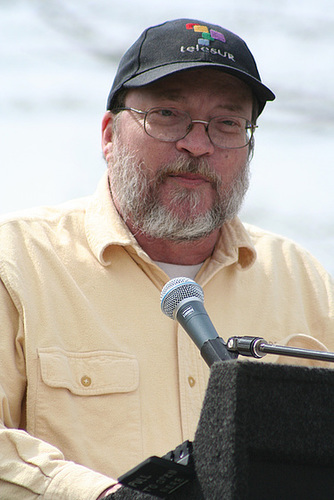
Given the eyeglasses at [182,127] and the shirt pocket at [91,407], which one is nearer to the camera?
the shirt pocket at [91,407]

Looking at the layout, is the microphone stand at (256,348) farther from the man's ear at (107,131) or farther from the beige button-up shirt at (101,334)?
the man's ear at (107,131)

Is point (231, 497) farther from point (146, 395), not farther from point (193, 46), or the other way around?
point (193, 46)

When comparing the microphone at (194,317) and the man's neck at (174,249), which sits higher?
the microphone at (194,317)

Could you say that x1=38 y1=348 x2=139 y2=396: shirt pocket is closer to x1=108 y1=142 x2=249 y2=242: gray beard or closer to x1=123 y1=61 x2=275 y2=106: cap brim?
x1=108 y1=142 x2=249 y2=242: gray beard

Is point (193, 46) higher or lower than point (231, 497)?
higher

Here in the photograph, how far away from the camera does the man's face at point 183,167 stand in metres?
2.77

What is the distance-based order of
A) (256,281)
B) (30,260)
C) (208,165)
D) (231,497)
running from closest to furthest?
(231,497), (30,260), (208,165), (256,281)

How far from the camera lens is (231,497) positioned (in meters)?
1.03

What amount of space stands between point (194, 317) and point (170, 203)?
1.39m

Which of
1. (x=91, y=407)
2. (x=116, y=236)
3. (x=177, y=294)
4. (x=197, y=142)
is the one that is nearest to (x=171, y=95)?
(x=197, y=142)

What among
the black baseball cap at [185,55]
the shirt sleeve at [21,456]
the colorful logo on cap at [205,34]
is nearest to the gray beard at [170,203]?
the black baseball cap at [185,55]

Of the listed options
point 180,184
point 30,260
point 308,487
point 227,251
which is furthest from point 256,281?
point 308,487

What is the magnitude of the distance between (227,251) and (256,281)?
0.19 meters

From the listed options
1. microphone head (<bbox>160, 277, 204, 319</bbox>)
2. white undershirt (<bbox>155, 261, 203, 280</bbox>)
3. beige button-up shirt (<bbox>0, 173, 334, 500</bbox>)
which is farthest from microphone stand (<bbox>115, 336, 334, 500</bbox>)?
white undershirt (<bbox>155, 261, 203, 280</bbox>)
